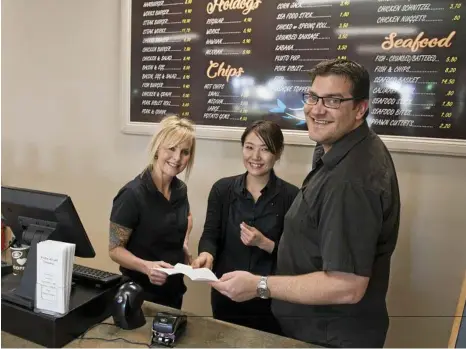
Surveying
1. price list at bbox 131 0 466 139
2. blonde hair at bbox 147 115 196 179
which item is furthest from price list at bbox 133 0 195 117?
blonde hair at bbox 147 115 196 179

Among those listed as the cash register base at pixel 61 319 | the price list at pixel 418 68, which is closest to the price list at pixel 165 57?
the price list at pixel 418 68

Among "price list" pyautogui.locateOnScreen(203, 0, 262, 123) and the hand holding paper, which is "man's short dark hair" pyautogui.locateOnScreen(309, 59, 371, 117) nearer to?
the hand holding paper

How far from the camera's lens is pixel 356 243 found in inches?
45.0

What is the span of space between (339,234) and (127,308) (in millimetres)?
650

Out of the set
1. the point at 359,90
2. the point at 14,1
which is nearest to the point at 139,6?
the point at 14,1

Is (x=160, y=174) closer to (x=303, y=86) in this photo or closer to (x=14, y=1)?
(x=303, y=86)

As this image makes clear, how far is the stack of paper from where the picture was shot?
3.73 feet

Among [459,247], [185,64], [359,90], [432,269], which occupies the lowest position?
[432,269]

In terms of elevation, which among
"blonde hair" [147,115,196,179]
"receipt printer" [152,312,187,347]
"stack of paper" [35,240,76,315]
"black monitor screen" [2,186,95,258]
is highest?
"blonde hair" [147,115,196,179]

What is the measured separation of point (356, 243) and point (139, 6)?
77.5 inches

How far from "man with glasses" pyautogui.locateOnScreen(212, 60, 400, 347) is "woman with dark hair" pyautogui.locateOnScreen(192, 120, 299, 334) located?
0.33 metres

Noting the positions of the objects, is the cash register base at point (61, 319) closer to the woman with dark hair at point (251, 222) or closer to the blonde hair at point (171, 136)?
the woman with dark hair at point (251, 222)

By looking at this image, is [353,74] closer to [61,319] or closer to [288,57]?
[288,57]

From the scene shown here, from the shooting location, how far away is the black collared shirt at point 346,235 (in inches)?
45.1
